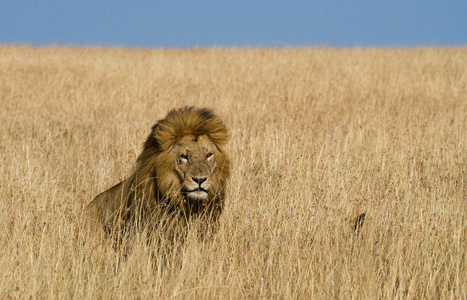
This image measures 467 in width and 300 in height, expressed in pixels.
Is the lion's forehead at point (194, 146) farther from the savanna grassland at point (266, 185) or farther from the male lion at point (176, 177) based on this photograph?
the savanna grassland at point (266, 185)

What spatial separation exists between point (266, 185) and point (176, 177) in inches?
72.9

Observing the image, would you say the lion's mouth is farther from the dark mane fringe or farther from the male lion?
the dark mane fringe

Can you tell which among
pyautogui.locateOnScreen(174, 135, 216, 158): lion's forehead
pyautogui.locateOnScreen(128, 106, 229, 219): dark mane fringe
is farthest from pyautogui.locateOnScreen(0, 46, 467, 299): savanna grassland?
pyautogui.locateOnScreen(174, 135, 216, 158): lion's forehead

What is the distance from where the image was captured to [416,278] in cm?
387

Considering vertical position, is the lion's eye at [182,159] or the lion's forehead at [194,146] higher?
the lion's forehead at [194,146]

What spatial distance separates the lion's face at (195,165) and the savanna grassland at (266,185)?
1.33ft

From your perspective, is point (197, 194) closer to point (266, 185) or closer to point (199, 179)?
point (199, 179)

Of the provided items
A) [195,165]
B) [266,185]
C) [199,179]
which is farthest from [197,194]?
[266,185]

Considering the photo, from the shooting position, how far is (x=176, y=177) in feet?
13.8

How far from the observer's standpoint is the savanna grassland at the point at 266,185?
3723mm

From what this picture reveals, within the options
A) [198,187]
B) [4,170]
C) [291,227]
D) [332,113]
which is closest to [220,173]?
[198,187]

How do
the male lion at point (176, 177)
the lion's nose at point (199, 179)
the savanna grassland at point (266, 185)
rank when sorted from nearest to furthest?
1. the savanna grassland at point (266, 185)
2. the lion's nose at point (199, 179)
3. the male lion at point (176, 177)

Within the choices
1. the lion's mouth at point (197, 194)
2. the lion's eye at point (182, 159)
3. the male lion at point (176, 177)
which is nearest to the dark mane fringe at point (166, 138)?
the male lion at point (176, 177)

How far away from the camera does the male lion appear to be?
4.15 m
